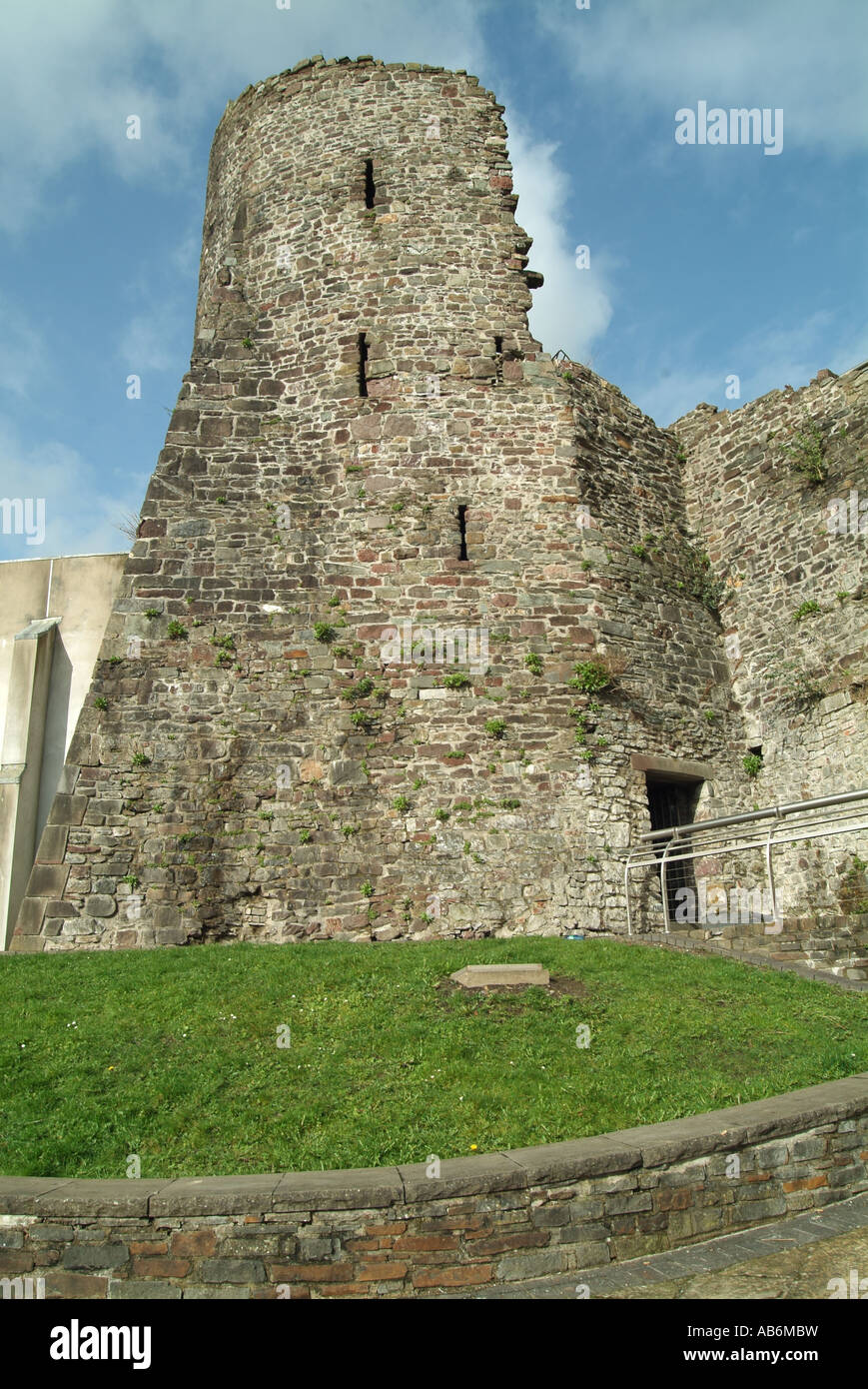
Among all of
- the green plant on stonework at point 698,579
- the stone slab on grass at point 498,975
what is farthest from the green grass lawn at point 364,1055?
the green plant on stonework at point 698,579

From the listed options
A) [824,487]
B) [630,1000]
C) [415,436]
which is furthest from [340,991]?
[824,487]

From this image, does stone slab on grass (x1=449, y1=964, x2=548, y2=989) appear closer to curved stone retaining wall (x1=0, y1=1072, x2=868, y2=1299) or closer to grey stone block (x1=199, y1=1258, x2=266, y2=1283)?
curved stone retaining wall (x1=0, y1=1072, x2=868, y2=1299)

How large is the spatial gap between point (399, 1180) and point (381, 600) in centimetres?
885

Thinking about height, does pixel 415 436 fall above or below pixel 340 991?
above

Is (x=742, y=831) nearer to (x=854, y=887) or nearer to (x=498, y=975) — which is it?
(x=854, y=887)

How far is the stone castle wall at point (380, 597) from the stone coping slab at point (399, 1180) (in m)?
6.10

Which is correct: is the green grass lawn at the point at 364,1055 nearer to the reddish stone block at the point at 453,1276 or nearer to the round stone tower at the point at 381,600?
the reddish stone block at the point at 453,1276

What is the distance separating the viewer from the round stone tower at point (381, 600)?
11.2 meters

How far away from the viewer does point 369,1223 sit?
14.6 ft

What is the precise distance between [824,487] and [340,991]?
396 inches

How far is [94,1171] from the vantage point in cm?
510

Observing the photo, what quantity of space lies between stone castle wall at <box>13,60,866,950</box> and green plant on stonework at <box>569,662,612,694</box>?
0.15 m

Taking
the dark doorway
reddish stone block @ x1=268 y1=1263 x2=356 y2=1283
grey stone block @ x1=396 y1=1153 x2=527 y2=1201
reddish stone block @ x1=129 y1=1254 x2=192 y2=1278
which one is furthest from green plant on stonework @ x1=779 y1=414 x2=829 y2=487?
reddish stone block @ x1=129 y1=1254 x2=192 y2=1278

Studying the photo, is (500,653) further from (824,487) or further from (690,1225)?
(690,1225)
